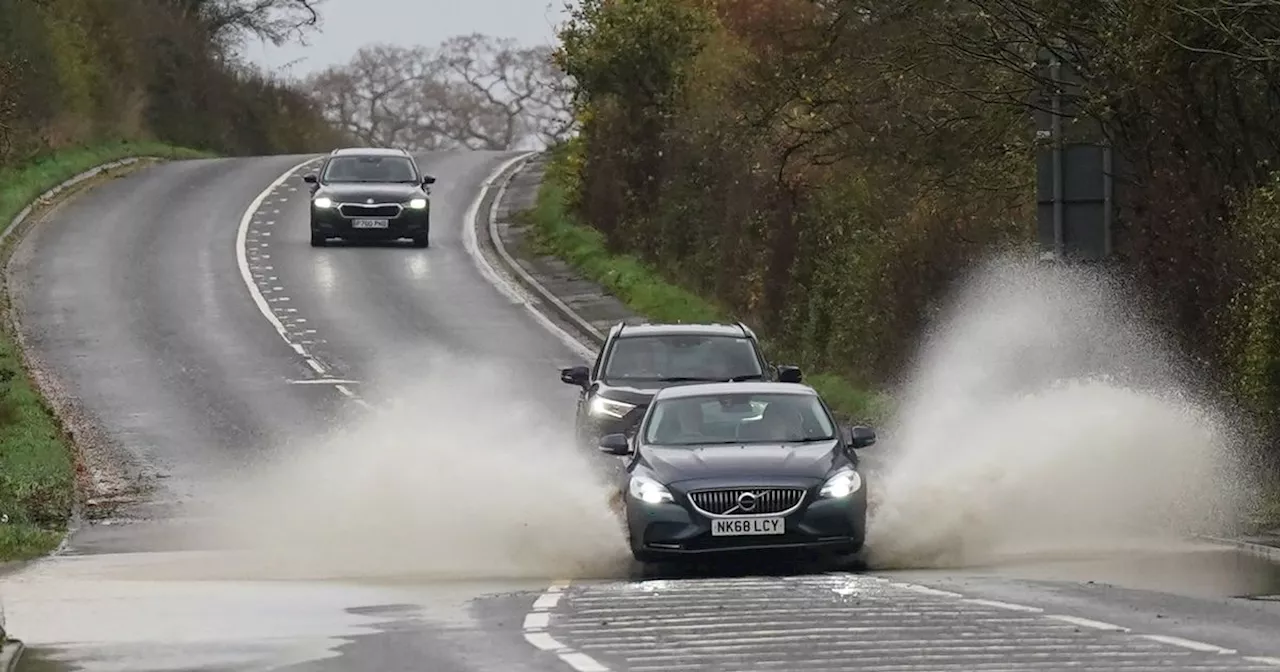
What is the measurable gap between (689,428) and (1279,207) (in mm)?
5007

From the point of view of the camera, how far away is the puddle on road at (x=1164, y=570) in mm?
16297

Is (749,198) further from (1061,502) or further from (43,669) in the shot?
(43,669)

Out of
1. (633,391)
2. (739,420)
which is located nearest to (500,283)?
(633,391)

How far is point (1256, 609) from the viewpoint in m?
14.4

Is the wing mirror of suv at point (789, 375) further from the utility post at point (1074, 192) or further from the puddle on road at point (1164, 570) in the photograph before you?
the puddle on road at point (1164, 570)

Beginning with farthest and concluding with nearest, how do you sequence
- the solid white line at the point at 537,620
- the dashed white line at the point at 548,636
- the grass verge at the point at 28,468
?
the grass verge at the point at 28,468 → the solid white line at the point at 537,620 → the dashed white line at the point at 548,636

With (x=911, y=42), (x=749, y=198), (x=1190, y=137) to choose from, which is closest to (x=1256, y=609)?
(x=1190, y=137)

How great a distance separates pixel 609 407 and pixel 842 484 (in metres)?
6.21

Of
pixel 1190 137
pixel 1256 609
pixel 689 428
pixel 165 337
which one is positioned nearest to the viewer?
pixel 1256 609

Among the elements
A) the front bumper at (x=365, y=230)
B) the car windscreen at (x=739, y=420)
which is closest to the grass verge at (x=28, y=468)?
the car windscreen at (x=739, y=420)

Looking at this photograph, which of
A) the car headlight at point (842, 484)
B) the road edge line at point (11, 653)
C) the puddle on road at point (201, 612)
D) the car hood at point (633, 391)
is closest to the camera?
the road edge line at point (11, 653)

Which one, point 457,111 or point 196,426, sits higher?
point 457,111

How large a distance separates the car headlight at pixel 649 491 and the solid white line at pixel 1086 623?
451 centimetres

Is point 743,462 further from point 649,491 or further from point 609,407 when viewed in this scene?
point 609,407
